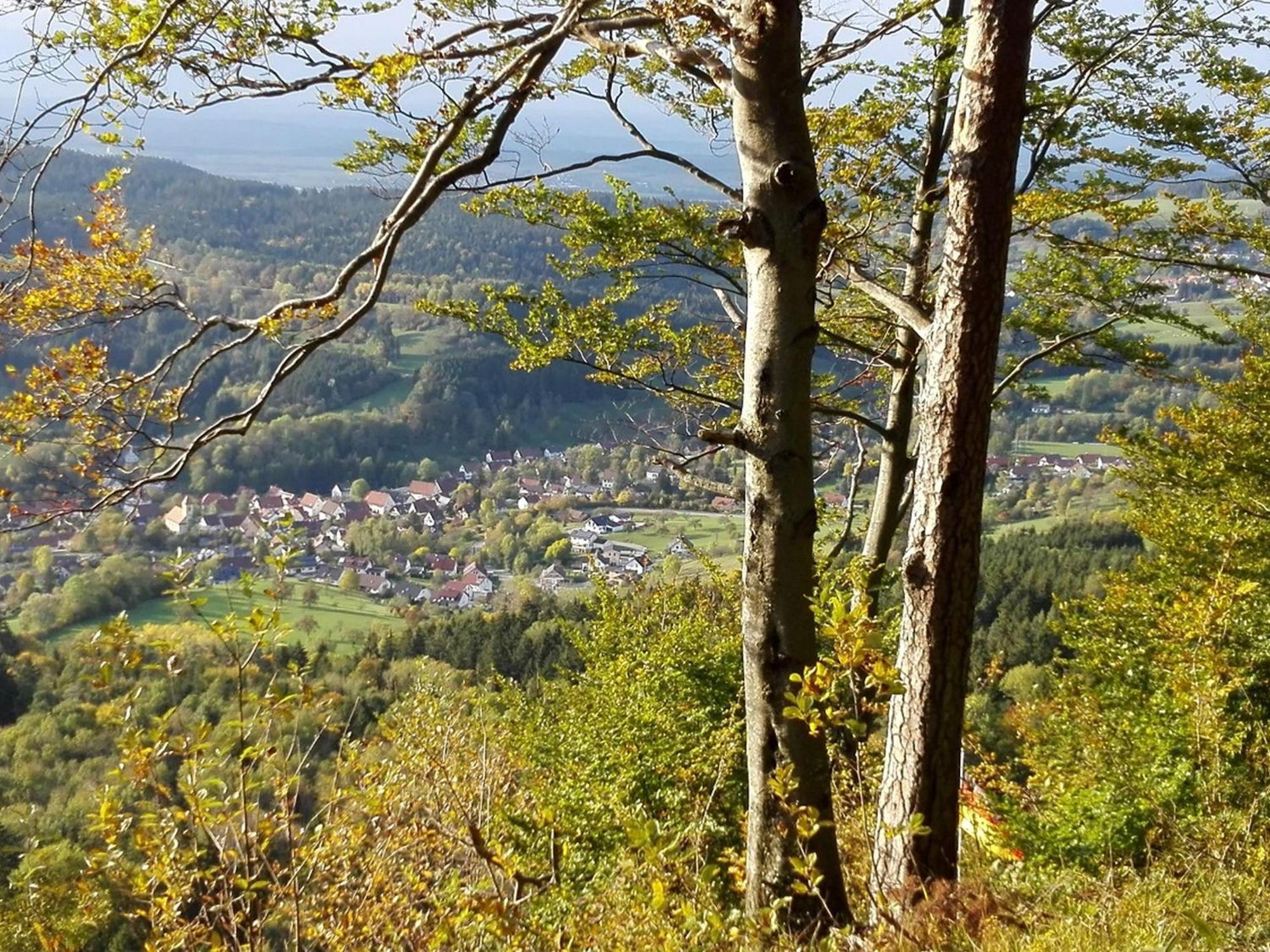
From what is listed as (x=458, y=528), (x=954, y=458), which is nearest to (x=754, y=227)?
(x=954, y=458)

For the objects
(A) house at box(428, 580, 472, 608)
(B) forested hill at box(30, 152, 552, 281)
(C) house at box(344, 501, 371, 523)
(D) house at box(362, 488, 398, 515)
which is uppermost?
(B) forested hill at box(30, 152, 552, 281)

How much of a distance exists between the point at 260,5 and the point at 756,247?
184 centimetres

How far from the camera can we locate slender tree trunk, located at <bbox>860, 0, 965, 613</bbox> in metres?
5.20

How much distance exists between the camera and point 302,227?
7006 cm

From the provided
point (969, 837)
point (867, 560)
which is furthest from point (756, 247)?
point (969, 837)

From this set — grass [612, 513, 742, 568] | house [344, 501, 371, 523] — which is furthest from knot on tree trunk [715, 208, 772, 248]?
house [344, 501, 371, 523]

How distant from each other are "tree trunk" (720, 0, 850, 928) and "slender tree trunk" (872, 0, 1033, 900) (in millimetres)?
246

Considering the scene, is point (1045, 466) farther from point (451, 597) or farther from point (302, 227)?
point (302, 227)

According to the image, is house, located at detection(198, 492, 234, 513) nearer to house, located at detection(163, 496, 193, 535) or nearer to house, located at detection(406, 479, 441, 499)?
house, located at detection(163, 496, 193, 535)

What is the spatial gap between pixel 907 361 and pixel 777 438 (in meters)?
3.53

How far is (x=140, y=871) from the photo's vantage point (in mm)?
2338

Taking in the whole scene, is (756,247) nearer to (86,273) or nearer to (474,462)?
(86,273)

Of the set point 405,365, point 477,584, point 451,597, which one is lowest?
point 451,597

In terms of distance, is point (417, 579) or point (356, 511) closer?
point (417, 579)
